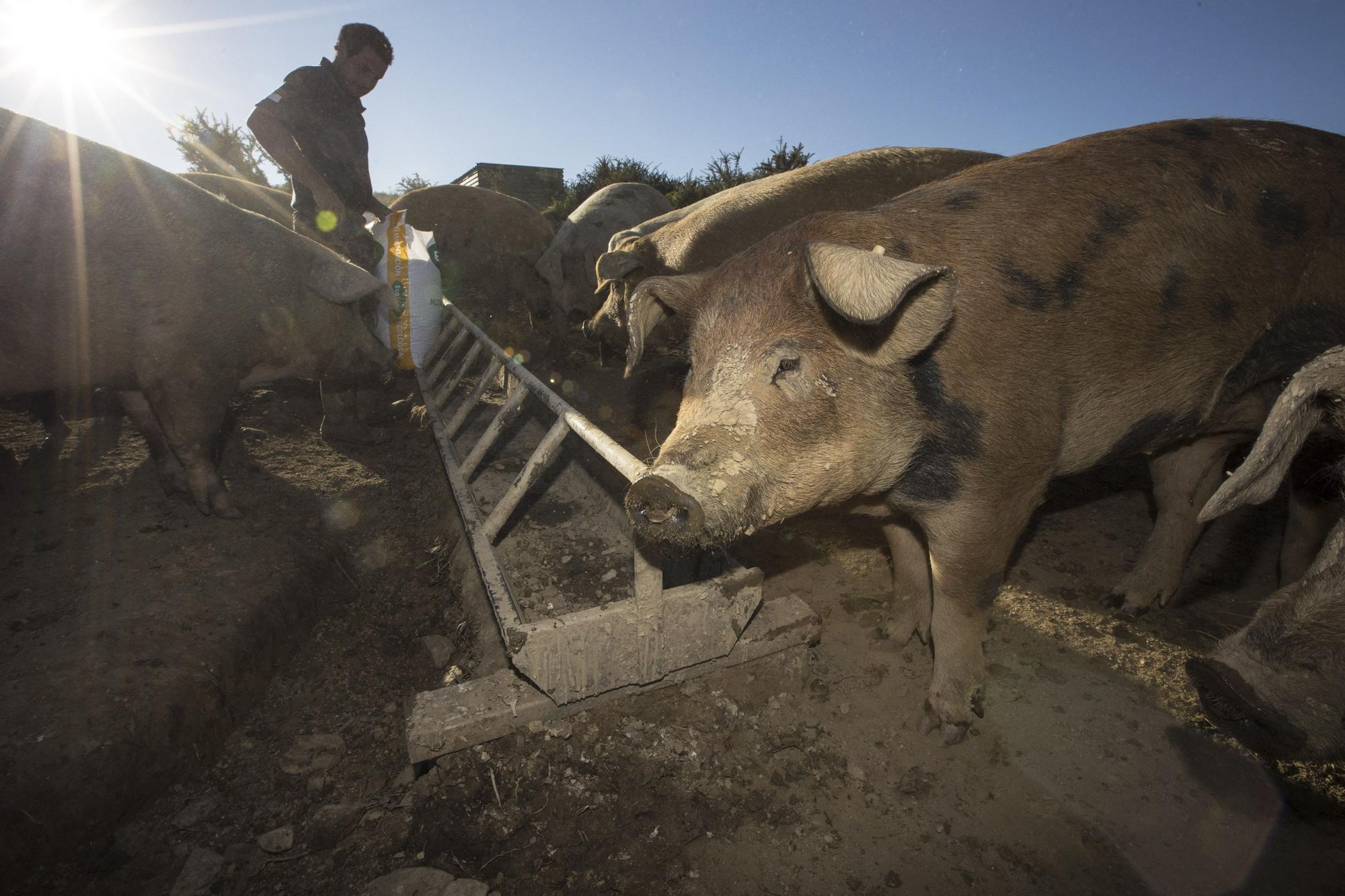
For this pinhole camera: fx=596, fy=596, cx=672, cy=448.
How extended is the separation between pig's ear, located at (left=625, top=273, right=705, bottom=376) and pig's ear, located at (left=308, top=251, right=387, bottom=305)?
2984 mm

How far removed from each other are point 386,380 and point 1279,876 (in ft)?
20.1

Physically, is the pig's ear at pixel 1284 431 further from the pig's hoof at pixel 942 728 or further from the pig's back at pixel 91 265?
the pig's back at pixel 91 265

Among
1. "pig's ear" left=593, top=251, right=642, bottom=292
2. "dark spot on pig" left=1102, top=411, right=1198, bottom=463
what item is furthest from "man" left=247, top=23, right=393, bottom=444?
"dark spot on pig" left=1102, top=411, right=1198, bottom=463

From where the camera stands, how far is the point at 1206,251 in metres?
2.30

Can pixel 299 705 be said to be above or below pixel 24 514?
below

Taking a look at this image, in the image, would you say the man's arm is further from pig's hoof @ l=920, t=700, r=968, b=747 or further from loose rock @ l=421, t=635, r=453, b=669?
pig's hoof @ l=920, t=700, r=968, b=747

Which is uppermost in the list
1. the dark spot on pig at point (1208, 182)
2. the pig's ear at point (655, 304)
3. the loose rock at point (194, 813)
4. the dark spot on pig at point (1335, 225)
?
the dark spot on pig at point (1208, 182)

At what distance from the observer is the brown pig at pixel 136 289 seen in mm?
3230

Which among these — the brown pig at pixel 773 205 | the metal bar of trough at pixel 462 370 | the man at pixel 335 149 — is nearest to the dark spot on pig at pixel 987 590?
the brown pig at pixel 773 205

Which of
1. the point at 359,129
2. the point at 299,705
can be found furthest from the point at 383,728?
the point at 359,129

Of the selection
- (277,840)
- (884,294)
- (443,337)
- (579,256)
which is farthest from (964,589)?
(579,256)

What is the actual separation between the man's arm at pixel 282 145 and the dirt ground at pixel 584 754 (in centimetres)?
279

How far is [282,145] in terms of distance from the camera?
454 centimetres

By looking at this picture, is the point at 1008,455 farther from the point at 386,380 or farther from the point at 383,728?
the point at 386,380
